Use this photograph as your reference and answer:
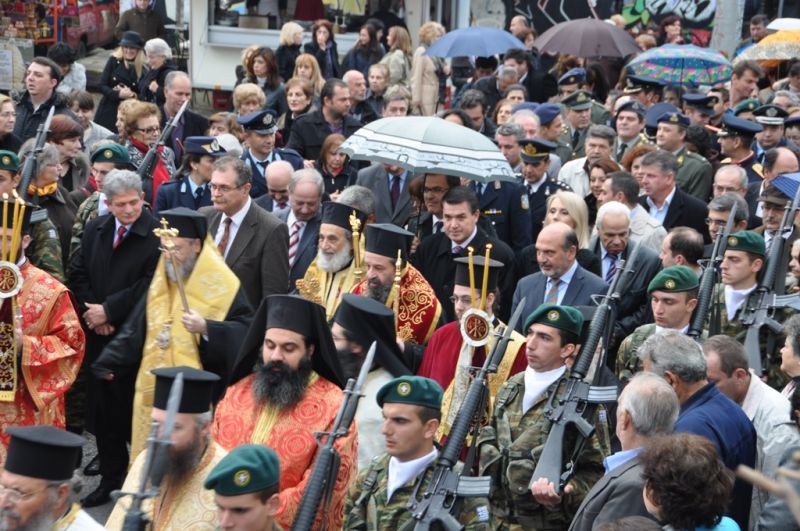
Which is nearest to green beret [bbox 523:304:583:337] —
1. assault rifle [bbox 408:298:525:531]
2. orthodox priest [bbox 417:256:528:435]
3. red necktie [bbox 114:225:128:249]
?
orthodox priest [bbox 417:256:528:435]

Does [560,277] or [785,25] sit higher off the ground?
[785,25]

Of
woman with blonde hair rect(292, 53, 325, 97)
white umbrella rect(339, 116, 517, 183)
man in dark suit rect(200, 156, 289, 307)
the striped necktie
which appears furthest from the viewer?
woman with blonde hair rect(292, 53, 325, 97)

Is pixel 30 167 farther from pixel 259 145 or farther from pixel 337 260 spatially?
pixel 259 145

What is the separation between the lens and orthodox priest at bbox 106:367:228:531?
5.07 meters

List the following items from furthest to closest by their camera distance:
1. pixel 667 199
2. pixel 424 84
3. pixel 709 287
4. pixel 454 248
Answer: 1. pixel 424 84
2. pixel 667 199
3. pixel 454 248
4. pixel 709 287

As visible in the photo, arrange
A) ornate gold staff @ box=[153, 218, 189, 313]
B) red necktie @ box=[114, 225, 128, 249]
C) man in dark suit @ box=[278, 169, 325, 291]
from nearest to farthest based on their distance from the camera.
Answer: ornate gold staff @ box=[153, 218, 189, 313]
red necktie @ box=[114, 225, 128, 249]
man in dark suit @ box=[278, 169, 325, 291]

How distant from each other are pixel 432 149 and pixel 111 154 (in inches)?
90.7

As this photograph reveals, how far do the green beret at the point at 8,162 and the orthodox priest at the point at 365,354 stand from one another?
2797 mm

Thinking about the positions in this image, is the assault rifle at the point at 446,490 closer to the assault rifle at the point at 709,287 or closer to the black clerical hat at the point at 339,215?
the assault rifle at the point at 709,287

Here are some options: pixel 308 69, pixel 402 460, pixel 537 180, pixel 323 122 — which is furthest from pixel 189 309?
pixel 308 69

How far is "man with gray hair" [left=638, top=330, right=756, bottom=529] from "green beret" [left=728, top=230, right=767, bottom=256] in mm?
1683

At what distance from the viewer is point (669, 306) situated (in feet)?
21.9

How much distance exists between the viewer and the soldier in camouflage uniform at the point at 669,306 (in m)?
6.65

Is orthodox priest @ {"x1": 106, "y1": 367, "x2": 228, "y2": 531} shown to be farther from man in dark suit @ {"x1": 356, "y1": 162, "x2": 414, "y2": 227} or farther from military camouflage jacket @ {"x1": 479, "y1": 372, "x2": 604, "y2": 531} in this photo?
man in dark suit @ {"x1": 356, "y1": 162, "x2": 414, "y2": 227}
